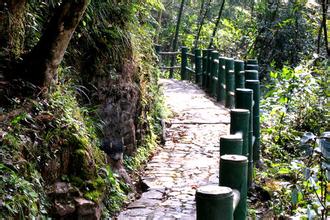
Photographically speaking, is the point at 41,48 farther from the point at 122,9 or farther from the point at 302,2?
the point at 302,2

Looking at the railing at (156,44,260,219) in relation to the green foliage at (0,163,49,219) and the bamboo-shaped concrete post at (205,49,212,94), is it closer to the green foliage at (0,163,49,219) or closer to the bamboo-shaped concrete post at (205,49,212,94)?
the bamboo-shaped concrete post at (205,49,212,94)

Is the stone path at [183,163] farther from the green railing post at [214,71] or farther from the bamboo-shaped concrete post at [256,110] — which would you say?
the green railing post at [214,71]

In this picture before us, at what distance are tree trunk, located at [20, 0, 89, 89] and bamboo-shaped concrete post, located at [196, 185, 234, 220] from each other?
225 centimetres

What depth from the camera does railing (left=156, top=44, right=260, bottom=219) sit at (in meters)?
1.59

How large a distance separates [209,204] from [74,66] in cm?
338

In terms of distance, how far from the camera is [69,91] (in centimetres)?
413

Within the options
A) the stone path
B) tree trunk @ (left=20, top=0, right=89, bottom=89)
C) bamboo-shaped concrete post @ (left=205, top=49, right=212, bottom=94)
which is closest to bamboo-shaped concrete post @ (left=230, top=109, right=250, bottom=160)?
the stone path

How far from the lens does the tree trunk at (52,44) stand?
3.50 meters

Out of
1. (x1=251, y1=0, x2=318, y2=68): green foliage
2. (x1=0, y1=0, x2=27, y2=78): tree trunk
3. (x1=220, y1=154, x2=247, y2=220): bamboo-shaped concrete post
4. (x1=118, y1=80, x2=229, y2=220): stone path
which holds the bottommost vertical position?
(x1=118, y1=80, x2=229, y2=220): stone path

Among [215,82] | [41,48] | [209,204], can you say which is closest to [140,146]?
[41,48]

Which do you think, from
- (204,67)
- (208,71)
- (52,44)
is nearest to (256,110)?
(52,44)

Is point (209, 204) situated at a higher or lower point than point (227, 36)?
lower

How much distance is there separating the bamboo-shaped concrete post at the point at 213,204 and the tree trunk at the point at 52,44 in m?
2.25

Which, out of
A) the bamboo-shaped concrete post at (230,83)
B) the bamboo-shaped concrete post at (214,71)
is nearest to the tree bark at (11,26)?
the bamboo-shaped concrete post at (230,83)
